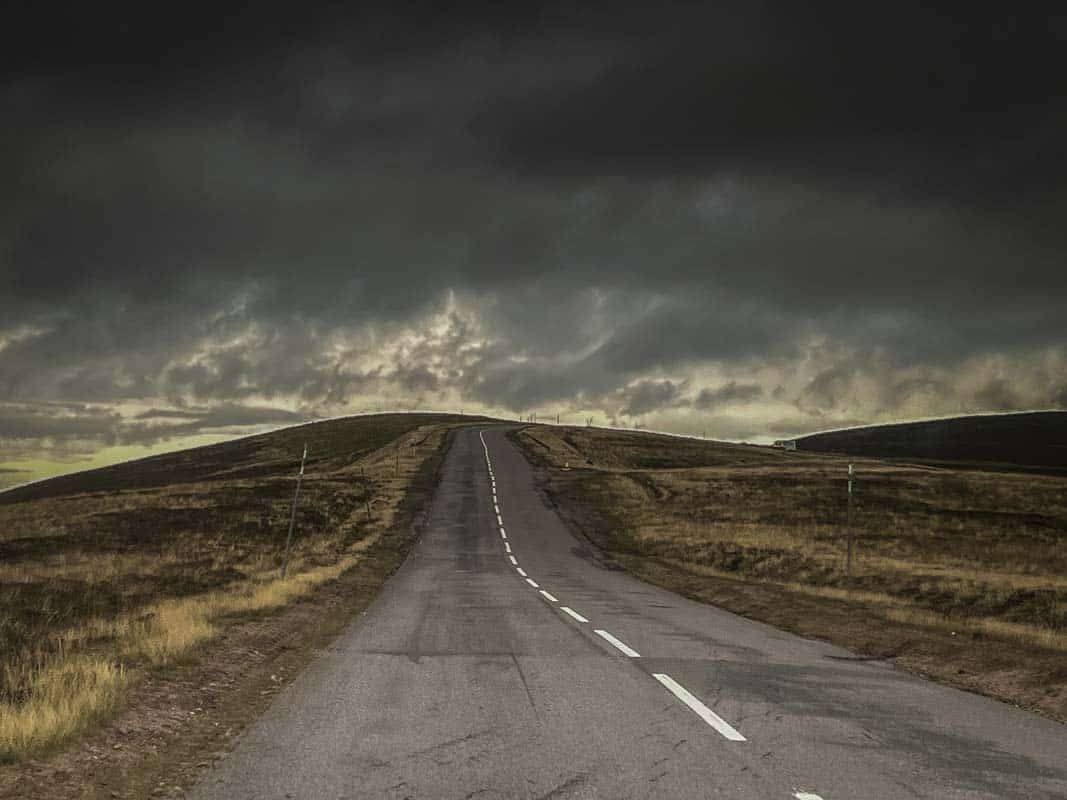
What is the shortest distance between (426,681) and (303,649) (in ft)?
11.0

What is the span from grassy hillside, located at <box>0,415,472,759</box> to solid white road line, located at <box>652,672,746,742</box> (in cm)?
543

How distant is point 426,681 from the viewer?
8914 mm

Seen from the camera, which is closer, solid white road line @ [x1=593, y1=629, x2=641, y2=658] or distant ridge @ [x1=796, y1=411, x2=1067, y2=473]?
solid white road line @ [x1=593, y1=629, x2=641, y2=658]

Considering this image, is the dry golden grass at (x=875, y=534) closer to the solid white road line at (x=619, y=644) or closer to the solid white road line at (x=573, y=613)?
the solid white road line at (x=573, y=613)

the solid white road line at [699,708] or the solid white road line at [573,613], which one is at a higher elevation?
the solid white road line at [699,708]

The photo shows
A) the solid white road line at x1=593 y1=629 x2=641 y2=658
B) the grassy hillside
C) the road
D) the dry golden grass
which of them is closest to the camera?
the road

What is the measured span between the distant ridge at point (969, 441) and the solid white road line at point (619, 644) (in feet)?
400

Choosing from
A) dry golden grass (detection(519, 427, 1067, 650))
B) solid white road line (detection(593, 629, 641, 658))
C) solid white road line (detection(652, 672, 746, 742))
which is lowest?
dry golden grass (detection(519, 427, 1067, 650))

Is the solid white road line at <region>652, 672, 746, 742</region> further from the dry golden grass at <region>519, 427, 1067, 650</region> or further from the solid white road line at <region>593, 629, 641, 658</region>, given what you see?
the dry golden grass at <region>519, 427, 1067, 650</region>

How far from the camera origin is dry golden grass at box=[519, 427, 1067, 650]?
894 inches

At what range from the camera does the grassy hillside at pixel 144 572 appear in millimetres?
8383

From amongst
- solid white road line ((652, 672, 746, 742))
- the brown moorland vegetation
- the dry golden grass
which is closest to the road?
solid white road line ((652, 672, 746, 742))

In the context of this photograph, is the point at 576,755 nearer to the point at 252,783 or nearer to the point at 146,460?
the point at 252,783

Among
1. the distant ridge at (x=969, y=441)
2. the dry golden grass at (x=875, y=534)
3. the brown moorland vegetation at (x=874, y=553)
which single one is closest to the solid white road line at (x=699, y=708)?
the brown moorland vegetation at (x=874, y=553)
